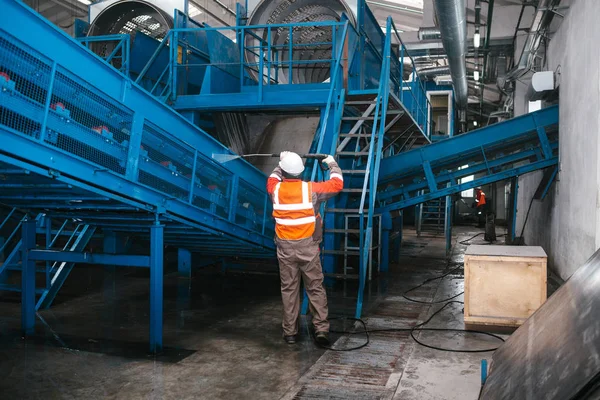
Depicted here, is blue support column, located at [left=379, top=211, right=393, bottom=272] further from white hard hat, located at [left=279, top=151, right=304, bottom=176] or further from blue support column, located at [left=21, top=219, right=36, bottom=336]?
blue support column, located at [left=21, top=219, right=36, bottom=336]

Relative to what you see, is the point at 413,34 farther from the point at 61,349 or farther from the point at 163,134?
the point at 61,349

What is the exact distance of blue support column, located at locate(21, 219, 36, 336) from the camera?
226 inches

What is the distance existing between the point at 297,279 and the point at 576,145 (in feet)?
16.3

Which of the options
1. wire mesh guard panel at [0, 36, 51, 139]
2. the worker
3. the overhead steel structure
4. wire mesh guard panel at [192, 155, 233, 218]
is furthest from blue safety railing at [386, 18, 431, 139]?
wire mesh guard panel at [0, 36, 51, 139]

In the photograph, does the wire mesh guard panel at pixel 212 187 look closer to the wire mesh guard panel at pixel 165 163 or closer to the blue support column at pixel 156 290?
the wire mesh guard panel at pixel 165 163

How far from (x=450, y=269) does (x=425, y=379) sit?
7016 mm

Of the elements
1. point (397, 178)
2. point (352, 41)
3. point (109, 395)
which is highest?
point (352, 41)

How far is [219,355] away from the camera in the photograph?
5.19 meters

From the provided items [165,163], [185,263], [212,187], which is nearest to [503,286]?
[212,187]

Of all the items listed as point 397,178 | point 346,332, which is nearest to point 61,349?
point 346,332

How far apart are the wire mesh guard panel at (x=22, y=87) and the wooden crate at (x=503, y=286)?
456 centimetres

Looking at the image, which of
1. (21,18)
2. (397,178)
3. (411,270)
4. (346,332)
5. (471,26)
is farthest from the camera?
(471,26)

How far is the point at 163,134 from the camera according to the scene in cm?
524

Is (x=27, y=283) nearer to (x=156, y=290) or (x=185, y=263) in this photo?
(x=156, y=290)
